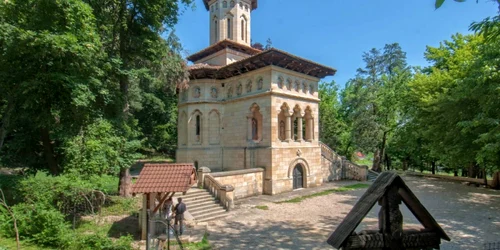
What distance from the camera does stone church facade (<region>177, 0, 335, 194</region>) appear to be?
57.5 feet

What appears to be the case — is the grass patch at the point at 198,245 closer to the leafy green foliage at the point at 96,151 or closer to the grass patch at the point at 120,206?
the grass patch at the point at 120,206

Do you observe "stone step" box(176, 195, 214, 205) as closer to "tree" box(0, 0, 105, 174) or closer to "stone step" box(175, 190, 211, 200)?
"stone step" box(175, 190, 211, 200)

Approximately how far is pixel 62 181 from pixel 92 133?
2.38m

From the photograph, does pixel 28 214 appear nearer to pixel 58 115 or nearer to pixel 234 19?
pixel 58 115

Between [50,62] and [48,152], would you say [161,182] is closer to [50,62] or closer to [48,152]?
[50,62]

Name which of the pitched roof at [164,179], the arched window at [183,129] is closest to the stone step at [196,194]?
the pitched roof at [164,179]

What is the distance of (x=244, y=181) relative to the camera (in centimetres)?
1642

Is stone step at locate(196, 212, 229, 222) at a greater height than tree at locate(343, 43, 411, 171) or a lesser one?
lesser

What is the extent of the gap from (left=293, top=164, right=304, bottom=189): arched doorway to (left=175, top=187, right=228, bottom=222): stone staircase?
727 centimetres

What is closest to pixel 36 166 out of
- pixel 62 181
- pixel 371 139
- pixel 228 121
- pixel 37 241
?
pixel 62 181

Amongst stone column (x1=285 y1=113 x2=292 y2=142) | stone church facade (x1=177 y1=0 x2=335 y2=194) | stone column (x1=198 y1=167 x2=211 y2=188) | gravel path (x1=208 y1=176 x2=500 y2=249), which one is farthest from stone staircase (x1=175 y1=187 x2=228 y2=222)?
stone column (x1=285 y1=113 x2=292 y2=142)

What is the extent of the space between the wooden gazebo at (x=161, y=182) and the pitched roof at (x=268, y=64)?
9.92 metres

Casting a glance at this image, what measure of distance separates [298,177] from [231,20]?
15.1 m

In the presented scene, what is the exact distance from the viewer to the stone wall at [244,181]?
51.0 ft
